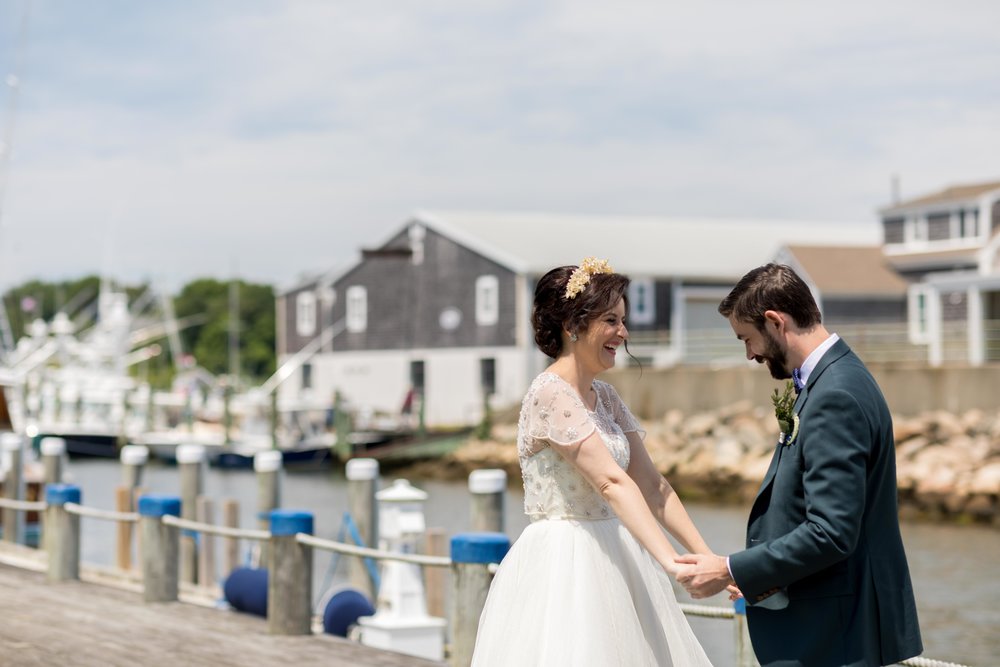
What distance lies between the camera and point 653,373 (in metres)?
40.3

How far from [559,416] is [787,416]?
886mm

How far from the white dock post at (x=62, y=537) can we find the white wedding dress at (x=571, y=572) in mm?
7963

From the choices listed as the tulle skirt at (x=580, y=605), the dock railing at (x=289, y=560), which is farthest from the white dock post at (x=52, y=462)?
the tulle skirt at (x=580, y=605)

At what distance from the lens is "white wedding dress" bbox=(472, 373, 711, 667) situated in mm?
4578

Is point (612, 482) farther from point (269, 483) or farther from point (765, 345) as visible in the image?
point (269, 483)

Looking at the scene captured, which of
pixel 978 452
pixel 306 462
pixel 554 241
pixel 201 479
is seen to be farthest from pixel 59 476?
pixel 554 241

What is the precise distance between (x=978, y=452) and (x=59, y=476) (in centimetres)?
1898

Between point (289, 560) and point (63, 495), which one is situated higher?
point (63, 495)

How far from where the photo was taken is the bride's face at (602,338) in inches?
179

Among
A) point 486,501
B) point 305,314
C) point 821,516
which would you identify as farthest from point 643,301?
point 821,516

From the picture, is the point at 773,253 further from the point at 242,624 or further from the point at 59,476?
the point at 242,624

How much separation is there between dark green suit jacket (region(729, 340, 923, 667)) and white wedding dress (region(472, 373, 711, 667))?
2.76 ft

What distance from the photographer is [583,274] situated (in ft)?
15.0

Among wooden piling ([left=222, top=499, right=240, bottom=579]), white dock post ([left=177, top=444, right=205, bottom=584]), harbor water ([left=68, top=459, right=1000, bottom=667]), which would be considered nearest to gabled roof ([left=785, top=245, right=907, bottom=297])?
harbor water ([left=68, top=459, right=1000, bottom=667])
